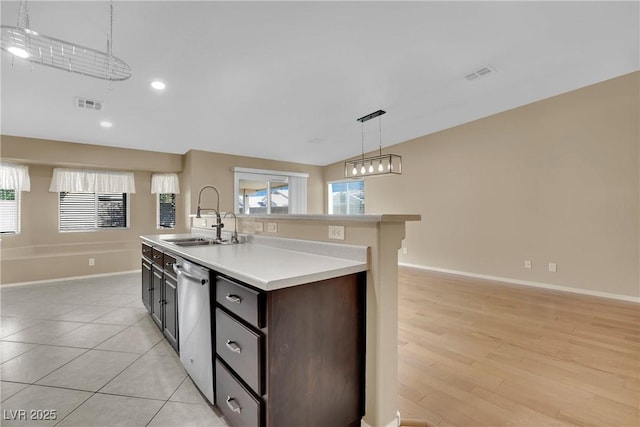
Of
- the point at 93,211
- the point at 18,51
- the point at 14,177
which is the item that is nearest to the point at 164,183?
the point at 93,211

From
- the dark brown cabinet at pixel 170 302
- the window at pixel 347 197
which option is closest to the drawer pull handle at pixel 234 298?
the dark brown cabinet at pixel 170 302

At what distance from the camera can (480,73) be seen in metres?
3.64

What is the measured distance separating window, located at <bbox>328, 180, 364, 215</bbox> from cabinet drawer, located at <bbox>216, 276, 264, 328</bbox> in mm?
5912

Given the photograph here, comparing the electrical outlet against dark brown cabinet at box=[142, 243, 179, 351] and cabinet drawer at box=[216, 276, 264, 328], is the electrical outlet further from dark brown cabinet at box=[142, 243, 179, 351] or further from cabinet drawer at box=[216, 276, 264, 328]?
dark brown cabinet at box=[142, 243, 179, 351]

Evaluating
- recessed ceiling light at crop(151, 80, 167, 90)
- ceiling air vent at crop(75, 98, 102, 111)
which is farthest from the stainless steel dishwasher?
ceiling air vent at crop(75, 98, 102, 111)

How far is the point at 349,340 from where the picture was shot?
155 cm

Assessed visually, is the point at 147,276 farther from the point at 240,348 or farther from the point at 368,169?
the point at 368,169

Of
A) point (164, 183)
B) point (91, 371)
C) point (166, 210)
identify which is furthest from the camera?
point (166, 210)

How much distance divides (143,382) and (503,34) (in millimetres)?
4516

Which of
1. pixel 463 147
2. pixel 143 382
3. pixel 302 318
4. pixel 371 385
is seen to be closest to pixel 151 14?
pixel 302 318

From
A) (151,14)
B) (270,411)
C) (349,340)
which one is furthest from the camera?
(151,14)

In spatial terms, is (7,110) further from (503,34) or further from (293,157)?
(503,34)

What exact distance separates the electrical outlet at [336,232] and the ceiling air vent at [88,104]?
148 inches

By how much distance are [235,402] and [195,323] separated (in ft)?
1.93
